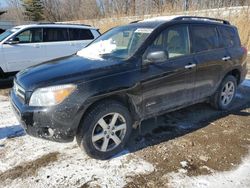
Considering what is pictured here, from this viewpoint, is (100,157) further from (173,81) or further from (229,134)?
(229,134)

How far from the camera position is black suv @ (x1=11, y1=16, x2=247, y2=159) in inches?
119

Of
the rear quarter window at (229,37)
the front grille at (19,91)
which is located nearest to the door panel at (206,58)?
the rear quarter window at (229,37)

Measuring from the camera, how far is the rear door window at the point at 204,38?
14.2ft

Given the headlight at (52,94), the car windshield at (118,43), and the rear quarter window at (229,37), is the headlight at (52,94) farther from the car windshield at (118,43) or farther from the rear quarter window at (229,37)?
the rear quarter window at (229,37)

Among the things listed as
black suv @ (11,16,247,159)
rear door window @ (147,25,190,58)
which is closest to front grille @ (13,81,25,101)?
black suv @ (11,16,247,159)

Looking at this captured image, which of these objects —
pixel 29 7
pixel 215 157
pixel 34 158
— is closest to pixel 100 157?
pixel 34 158

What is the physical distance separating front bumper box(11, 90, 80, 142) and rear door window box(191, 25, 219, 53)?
7.84 ft

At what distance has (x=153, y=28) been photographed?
3855 mm

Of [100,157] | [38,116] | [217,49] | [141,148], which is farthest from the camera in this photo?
[217,49]

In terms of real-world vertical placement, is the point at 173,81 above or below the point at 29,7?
below

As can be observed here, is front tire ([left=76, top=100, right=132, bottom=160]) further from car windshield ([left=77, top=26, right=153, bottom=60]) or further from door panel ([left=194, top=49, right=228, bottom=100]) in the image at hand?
door panel ([left=194, top=49, right=228, bottom=100])

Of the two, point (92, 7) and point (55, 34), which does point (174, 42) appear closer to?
point (55, 34)

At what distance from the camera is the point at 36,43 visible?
25.6 ft

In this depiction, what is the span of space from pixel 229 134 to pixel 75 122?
2.59m
